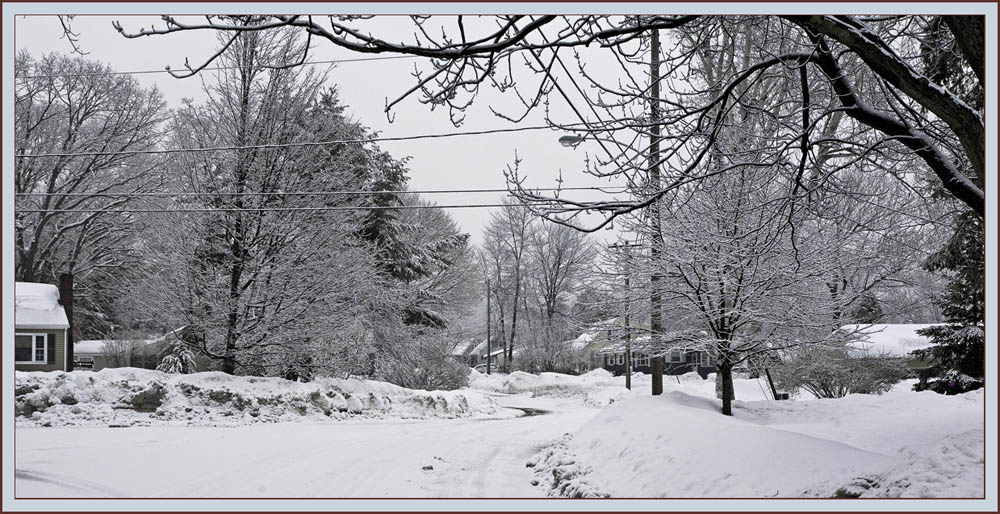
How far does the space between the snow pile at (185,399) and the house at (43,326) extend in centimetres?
40

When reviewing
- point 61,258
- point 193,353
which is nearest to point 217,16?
point 61,258

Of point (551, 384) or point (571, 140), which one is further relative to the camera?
point (551, 384)

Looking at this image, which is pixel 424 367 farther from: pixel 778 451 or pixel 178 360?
pixel 778 451

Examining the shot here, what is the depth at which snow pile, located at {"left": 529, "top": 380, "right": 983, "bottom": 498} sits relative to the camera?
15.2 ft

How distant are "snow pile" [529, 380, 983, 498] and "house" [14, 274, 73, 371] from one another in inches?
284

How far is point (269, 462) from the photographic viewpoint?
822 centimetres

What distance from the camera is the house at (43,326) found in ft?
30.8

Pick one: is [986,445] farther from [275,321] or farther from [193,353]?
[193,353]

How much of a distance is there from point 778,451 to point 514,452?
17.0 ft

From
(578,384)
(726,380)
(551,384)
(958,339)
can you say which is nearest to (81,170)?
(726,380)

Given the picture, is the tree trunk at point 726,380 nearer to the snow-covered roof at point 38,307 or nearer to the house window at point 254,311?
the snow-covered roof at point 38,307

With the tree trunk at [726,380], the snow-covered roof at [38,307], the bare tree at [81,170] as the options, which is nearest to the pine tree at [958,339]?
the tree trunk at [726,380]

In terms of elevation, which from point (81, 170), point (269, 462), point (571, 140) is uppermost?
point (81, 170)

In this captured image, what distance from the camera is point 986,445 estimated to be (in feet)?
14.4
